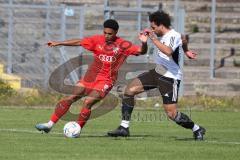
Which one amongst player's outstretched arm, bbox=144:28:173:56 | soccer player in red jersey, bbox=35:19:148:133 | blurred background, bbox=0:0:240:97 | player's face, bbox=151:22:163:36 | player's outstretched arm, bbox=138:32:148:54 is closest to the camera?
player's outstretched arm, bbox=144:28:173:56

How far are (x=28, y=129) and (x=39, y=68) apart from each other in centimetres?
1103

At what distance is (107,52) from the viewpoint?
17844mm

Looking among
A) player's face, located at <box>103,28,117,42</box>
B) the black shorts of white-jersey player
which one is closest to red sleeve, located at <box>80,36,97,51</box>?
player's face, located at <box>103,28,117,42</box>

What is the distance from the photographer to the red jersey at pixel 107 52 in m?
17.8

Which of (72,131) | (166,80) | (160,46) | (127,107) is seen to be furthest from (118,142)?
(160,46)

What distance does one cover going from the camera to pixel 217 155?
1485 centimetres

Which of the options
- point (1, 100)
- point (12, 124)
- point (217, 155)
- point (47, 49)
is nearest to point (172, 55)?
point (217, 155)

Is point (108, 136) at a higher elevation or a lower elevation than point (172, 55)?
lower

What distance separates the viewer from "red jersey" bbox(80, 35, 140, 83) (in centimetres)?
1783

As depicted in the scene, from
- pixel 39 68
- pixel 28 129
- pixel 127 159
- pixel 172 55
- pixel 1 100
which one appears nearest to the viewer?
pixel 127 159

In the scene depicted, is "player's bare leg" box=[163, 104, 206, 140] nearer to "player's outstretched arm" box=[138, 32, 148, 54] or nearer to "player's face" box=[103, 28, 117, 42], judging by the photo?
"player's outstretched arm" box=[138, 32, 148, 54]

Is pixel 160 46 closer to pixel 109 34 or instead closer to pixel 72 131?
pixel 109 34

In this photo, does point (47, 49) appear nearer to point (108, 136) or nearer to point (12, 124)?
point (12, 124)

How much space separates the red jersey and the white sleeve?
925 mm
